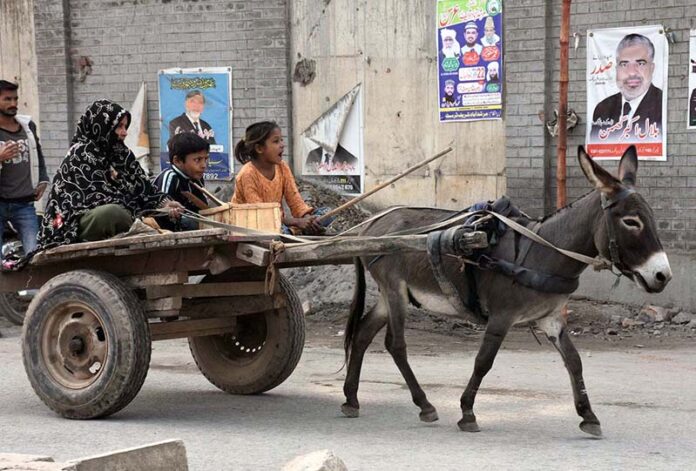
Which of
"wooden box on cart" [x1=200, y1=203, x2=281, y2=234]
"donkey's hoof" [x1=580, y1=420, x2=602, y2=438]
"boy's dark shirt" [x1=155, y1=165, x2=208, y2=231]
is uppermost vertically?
"boy's dark shirt" [x1=155, y1=165, x2=208, y2=231]

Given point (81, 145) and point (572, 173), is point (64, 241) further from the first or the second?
point (572, 173)

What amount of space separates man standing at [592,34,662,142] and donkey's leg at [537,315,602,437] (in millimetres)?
5319

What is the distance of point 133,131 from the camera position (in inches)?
598

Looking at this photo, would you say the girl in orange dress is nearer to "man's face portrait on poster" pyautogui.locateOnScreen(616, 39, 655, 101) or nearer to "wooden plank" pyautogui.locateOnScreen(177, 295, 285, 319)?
"wooden plank" pyautogui.locateOnScreen(177, 295, 285, 319)

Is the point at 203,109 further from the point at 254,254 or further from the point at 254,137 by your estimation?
the point at 254,254

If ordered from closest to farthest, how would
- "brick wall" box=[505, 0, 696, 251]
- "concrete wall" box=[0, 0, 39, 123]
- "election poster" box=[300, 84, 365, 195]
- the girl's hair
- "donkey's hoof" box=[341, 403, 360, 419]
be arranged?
"donkey's hoof" box=[341, 403, 360, 419] < the girl's hair < "brick wall" box=[505, 0, 696, 251] < "election poster" box=[300, 84, 365, 195] < "concrete wall" box=[0, 0, 39, 123]

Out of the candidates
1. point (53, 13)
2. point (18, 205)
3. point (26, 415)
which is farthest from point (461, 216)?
point (53, 13)

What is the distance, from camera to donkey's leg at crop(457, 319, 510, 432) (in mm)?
6586

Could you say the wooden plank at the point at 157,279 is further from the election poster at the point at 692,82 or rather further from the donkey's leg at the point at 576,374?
the election poster at the point at 692,82

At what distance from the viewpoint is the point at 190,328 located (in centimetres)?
752

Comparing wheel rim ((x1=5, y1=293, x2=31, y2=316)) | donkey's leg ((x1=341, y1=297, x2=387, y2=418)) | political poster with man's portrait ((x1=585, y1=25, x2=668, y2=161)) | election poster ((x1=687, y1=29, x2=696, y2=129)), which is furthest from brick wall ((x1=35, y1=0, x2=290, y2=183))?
donkey's leg ((x1=341, y1=297, x2=387, y2=418))

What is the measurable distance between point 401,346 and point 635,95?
18.1 ft

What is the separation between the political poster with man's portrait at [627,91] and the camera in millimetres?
11430

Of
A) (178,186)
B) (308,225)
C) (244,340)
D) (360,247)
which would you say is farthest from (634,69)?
(360,247)
